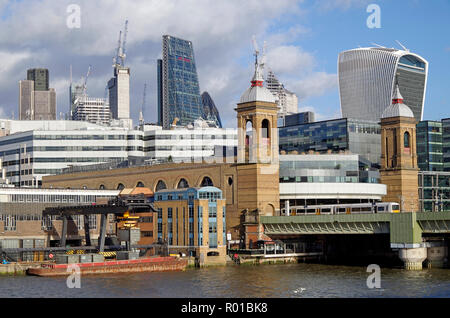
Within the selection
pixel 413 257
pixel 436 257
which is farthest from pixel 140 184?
pixel 436 257

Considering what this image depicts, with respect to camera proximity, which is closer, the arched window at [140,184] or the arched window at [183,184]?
the arched window at [183,184]

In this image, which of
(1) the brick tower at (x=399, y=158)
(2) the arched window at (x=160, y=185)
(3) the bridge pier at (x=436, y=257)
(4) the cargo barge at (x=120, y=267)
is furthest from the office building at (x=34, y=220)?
(3) the bridge pier at (x=436, y=257)

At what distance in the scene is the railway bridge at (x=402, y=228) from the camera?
401ft

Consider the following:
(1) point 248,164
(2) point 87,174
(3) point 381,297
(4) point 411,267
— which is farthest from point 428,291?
(2) point 87,174

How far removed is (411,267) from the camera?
123m

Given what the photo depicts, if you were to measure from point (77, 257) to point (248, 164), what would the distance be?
44847 millimetres

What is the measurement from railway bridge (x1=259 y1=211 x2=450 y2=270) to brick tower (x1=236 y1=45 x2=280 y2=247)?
353 inches

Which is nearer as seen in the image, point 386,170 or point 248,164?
point 248,164

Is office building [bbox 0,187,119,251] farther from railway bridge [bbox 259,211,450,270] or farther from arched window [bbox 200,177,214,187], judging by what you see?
railway bridge [bbox 259,211,450,270]

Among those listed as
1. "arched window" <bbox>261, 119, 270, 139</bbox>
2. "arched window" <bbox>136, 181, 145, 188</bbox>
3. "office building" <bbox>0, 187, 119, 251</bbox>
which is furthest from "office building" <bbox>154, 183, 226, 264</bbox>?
"arched window" <bbox>136, 181, 145, 188</bbox>

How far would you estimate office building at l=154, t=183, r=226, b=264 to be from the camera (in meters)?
135

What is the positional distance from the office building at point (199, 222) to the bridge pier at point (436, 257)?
3624 cm

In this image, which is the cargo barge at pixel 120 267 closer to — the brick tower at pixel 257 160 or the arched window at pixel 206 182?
the brick tower at pixel 257 160
